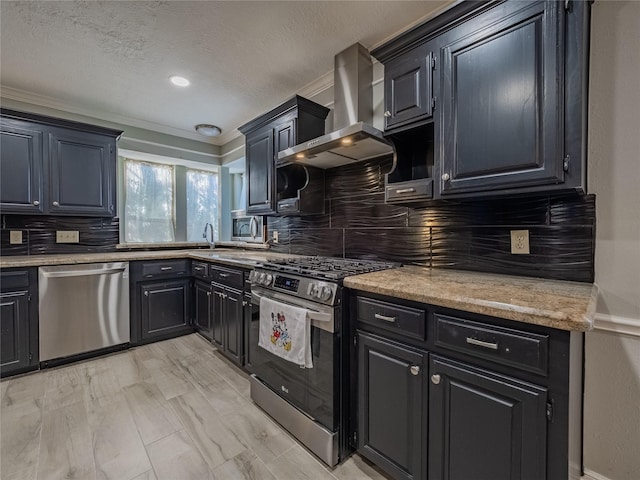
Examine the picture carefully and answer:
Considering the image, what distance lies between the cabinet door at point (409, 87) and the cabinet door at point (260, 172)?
128 cm

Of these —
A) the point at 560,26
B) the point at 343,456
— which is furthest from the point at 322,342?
the point at 560,26

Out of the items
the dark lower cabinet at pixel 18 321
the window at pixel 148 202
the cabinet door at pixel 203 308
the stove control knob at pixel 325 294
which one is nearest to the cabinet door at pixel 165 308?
the cabinet door at pixel 203 308

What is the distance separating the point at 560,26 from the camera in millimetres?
1149

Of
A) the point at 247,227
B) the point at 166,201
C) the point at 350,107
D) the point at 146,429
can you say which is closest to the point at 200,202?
the point at 166,201

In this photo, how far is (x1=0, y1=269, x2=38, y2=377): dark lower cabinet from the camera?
2.31 m

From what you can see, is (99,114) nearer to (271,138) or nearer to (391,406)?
(271,138)

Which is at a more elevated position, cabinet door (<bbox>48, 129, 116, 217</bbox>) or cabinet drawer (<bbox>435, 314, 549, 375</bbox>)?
cabinet door (<bbox>48, 129, 116, 217</bbox>)

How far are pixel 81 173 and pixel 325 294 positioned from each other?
9.54 ft

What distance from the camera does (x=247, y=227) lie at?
3.70 meters

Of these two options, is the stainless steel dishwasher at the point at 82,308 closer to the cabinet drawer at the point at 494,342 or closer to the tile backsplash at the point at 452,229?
the tile backsplash at the point at 452,229

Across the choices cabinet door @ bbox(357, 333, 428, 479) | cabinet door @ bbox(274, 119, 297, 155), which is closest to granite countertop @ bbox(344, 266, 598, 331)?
cabinet door @ bbox(357, 333, 428, 479)

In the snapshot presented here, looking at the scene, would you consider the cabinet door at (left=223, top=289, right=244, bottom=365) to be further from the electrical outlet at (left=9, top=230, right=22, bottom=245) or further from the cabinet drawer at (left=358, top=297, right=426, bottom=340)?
the electrical outlet at (left=9, top=230, right=22, bottom=245)

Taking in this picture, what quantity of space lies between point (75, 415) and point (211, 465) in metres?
1.09

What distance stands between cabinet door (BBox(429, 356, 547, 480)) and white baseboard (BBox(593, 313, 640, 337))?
65cm
